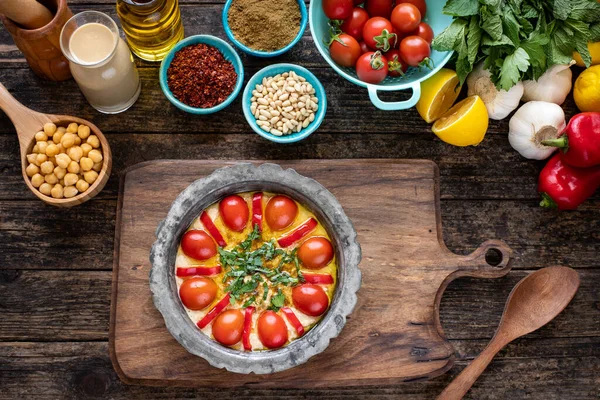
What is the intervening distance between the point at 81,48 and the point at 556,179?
1.51 m

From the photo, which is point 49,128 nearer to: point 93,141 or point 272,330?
point 93,141

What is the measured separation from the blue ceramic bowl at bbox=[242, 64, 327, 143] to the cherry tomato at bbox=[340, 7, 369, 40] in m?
0.18

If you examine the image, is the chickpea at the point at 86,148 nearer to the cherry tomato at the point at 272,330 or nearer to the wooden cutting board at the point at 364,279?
the wooden cutting board at the point at 364,279

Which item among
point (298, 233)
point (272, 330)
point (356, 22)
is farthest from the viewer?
point (356, 22)

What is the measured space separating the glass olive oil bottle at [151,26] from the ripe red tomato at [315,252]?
0.79m

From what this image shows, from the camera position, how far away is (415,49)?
1.84 metres

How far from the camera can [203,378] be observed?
1.84 metres

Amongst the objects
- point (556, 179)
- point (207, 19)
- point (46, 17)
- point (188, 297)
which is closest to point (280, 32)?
point (207, 19)

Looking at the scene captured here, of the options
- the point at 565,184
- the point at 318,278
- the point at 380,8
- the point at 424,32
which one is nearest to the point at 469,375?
the point at 318,278

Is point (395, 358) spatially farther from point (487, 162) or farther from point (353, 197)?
point (487, 162)

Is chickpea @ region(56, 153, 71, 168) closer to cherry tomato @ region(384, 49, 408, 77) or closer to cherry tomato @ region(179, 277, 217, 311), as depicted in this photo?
cherry tomato @ region(179, 277, 217, 311)

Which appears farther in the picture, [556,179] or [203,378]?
[556,179]

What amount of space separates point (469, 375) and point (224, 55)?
1.26m

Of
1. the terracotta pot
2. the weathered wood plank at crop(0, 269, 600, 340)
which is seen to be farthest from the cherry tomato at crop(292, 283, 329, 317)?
the terracotta pot
